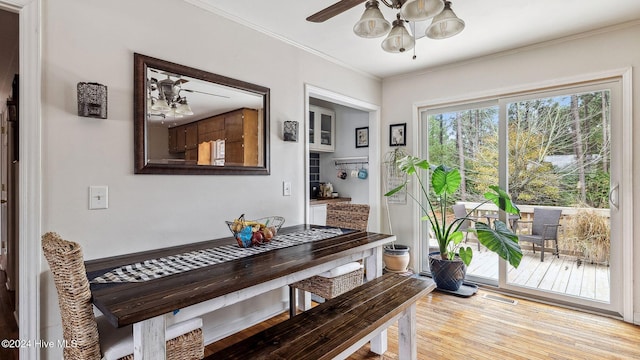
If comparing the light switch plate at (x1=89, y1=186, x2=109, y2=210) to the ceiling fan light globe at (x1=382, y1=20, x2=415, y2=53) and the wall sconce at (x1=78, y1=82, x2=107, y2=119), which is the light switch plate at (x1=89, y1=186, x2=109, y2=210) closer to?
the wall sconce at (x1=78, y1=82, x2=107, y2=119)

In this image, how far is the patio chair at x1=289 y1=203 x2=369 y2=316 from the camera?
224 centimetres

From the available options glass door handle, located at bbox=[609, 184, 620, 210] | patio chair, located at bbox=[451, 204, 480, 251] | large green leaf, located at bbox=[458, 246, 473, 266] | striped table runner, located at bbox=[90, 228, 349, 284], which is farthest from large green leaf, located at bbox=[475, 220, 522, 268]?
striped table runner, located at bbox=[90, 228, 349, 284]

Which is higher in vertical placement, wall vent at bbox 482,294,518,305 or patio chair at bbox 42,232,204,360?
patio chair at bbox 42,232,204,360

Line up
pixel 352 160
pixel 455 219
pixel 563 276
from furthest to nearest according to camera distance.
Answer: pixel 352 160 < pixel 455 219 < pixel 563 276

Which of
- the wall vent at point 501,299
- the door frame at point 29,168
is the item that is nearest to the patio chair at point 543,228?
the wall vent at point 501,299

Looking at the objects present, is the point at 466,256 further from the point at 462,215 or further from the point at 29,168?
the point at 29,168

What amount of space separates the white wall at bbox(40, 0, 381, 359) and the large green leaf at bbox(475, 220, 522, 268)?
6.37ft

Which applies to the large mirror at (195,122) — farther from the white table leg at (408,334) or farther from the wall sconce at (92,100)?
the white table leg at (408,334)

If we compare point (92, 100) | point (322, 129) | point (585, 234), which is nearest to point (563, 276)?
point (585, 234)

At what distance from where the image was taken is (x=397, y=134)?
12.9 feet

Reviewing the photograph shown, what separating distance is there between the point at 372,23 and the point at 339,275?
5.36 ft

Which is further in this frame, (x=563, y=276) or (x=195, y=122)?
(x=563, y=276)

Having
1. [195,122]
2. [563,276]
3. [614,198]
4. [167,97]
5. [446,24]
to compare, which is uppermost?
[446,24]

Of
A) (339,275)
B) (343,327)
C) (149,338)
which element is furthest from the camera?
(339,275)
